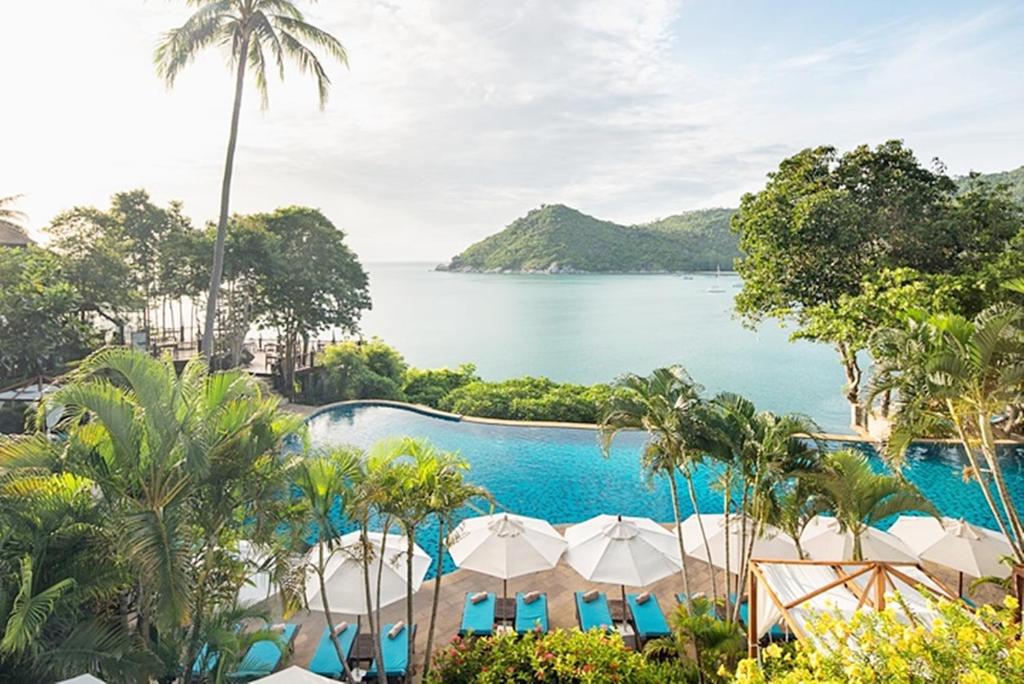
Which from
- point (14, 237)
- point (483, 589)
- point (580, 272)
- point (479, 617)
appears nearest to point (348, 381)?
point (14, 237)

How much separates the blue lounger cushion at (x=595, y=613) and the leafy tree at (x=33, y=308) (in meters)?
14.5

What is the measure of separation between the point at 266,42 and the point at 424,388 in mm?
12684

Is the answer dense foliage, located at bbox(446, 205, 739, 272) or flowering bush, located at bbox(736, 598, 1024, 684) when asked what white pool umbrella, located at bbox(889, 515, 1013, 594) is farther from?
dense foliage, located at bbox(446, 205, 739, 272)

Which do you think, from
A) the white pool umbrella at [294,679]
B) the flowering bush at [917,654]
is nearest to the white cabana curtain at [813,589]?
the flowering bush at [917,654]

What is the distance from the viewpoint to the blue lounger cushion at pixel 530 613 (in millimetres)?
7512

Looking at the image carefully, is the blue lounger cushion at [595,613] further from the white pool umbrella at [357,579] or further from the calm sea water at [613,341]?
the calm sea water at [613,341]

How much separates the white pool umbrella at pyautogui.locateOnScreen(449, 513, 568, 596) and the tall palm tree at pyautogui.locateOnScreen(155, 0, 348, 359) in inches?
250

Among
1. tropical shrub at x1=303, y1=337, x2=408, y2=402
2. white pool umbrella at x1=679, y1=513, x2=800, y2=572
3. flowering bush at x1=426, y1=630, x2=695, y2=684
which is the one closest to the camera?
flowering bush at x1=426, y1=630, x2=695, y2=684

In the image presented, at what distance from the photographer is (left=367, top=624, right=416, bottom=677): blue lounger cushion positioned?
Result: 6.52m

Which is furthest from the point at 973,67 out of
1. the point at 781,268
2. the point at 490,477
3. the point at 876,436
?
the point at 490,477

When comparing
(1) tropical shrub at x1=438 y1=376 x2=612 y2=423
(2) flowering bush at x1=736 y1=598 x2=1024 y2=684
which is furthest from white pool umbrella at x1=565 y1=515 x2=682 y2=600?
(1) tropical shrub at x1=438 y1=376 x2=612 y2=423

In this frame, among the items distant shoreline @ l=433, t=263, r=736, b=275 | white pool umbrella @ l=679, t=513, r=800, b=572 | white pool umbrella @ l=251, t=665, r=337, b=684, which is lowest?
white pool umbrella @ l=679, t=513, r=800, b=572

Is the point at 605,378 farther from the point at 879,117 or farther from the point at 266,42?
the point at 266,42

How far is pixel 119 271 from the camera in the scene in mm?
17828
